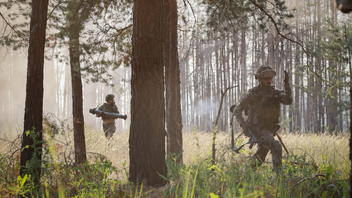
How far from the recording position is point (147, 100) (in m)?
3.34

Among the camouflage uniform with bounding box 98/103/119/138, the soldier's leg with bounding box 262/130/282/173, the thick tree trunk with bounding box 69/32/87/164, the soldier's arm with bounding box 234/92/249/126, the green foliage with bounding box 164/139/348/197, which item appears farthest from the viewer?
the camouflage uniform with bounding box 98/103/119/138

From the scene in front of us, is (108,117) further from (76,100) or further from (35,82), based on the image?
(35,82)

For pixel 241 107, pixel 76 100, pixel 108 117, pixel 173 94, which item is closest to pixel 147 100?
pixel 173 94

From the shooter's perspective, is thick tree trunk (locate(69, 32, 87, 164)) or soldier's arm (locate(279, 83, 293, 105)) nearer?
soldier's arm (locate(279, 83, 293, 105))

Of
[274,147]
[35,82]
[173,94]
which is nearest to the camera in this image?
[35,82]

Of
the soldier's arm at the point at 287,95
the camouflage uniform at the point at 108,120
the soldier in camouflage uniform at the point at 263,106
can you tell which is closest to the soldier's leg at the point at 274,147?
the soldier in camouflage uniform at the point at 263,106

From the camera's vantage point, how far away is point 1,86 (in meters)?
34.6

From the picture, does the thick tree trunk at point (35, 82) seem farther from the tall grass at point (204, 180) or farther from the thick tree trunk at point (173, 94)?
the thick tree trunk at point (173, 94)

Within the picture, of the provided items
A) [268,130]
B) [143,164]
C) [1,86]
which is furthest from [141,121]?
[1,86]

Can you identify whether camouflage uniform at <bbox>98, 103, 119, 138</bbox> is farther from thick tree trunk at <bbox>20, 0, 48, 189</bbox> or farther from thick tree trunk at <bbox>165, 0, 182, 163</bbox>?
thick tree trunk at <bbox>20, 0, 48, 189</bbox>

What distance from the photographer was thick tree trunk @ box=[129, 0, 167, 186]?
129 inches

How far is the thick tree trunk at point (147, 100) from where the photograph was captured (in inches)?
129

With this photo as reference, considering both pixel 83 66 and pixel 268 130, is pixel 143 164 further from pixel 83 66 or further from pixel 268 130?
pixel 83 66

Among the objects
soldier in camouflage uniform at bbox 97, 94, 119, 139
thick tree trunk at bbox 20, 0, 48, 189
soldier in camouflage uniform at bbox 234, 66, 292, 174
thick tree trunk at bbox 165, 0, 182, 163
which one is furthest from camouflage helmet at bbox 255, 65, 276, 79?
soldier in camouflage uniform at bbox 97, 94, 119, 139
